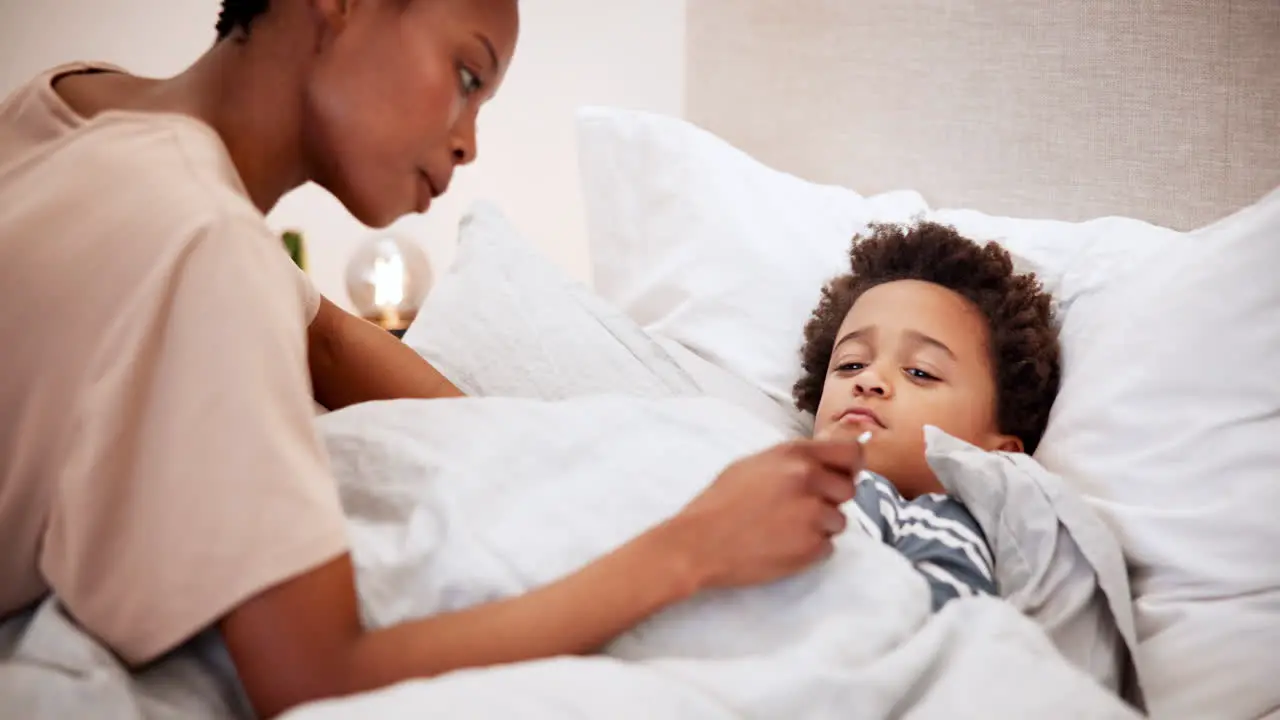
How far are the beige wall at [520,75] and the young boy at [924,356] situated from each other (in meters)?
0.82

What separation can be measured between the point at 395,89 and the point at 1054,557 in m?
0.65

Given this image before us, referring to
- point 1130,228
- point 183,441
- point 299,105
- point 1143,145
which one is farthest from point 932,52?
point 183,441

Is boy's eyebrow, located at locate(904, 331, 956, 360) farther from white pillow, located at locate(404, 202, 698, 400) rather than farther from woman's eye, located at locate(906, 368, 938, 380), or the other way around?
white pillow, located at locate(404, 202, 698, 400)

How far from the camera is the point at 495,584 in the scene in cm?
67

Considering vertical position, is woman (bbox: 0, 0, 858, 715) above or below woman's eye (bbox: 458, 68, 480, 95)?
below

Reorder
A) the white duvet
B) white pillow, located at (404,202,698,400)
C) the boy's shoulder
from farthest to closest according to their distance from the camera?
white pillow, located at (404,202,698,400) → the boy's shoulder → the white duvet

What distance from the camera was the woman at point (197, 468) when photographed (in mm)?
573

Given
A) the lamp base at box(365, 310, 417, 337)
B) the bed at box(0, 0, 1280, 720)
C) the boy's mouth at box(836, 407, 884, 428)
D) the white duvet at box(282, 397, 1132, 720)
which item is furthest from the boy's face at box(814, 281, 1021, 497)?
the lamp base at box(365, 310, 417, 337)

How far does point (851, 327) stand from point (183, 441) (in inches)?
30.6

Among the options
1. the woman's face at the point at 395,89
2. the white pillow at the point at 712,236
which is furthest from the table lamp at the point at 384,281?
the woman's face at the point at 395,89

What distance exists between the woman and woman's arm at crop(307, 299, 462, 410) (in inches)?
14.7

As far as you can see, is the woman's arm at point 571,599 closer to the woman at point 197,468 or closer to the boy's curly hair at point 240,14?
the woman at point 197,468

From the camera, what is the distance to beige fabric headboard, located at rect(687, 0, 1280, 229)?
1215mm

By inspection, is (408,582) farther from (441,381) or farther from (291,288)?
(441,381)
